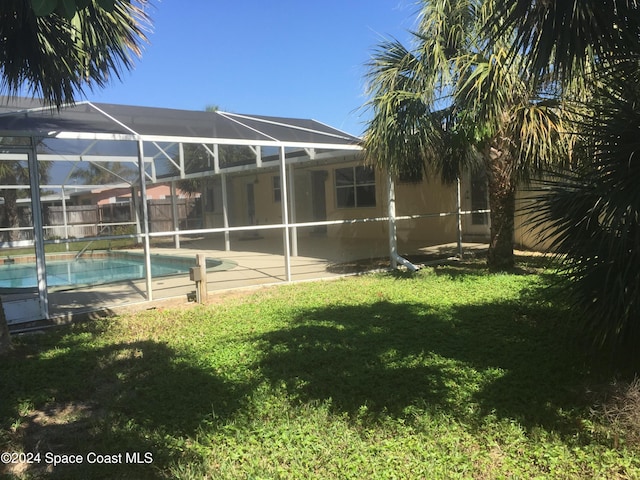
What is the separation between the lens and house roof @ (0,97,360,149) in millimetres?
7023

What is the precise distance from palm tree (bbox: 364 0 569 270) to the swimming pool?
6789 mm

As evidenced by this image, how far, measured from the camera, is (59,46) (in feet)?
17.9

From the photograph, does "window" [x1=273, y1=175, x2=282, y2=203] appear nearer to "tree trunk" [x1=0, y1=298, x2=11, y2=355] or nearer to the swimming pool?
the swimming pool

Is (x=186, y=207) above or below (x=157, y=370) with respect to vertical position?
above

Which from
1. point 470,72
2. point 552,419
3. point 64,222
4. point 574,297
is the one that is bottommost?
point 552,419

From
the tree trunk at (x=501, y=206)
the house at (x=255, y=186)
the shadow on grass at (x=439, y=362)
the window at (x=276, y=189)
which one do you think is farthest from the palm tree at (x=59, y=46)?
the window at (x=276, y=189)

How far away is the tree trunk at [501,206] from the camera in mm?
8719

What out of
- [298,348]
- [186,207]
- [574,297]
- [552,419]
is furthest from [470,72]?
[186,207]

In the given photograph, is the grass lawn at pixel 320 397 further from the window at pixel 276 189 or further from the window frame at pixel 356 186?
the window at pixel 276 189

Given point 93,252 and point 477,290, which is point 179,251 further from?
point 477,290

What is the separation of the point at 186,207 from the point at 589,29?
49.8ft

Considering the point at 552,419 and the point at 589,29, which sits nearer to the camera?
the point at 552,419

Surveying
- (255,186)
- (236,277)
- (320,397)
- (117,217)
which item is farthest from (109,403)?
(255,186)

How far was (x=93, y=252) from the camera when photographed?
16.5 m
